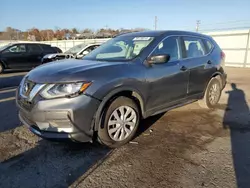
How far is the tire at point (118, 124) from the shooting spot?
11.0ft

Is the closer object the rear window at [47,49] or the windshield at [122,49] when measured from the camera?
the windshield at [122,49]

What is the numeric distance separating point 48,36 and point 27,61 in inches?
1853

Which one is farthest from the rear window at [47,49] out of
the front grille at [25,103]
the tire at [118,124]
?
the tire at [118,124]

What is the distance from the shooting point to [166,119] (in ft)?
15.6

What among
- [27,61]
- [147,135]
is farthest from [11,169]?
[27,61]

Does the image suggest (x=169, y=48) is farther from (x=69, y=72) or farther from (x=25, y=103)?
(x=25, y=103)

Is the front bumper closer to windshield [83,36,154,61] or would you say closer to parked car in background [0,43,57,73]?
windshield [83,36,154,61]

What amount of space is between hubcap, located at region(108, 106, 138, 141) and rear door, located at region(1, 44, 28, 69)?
11.2 meters

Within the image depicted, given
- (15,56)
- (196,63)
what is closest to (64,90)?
(196,63)

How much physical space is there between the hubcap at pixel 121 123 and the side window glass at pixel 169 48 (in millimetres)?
1113

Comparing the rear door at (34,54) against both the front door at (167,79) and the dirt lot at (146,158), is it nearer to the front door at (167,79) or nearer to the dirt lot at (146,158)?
the dirt lot at (146,158)

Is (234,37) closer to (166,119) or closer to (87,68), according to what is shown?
(166,119)

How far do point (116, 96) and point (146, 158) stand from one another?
3.19 feet

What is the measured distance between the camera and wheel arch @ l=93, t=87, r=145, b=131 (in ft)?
10.6
